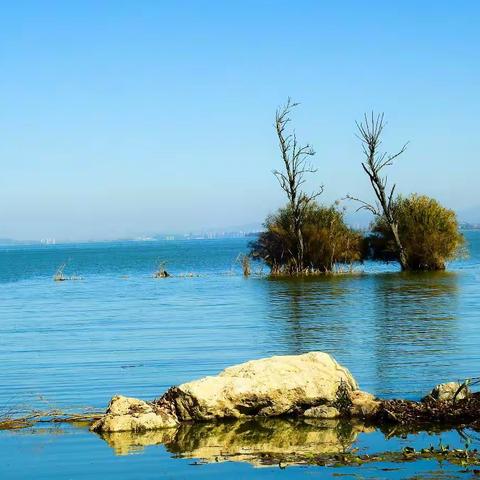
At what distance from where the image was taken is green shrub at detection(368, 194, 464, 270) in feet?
177

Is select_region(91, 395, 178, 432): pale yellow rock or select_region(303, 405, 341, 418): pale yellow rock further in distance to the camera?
select_region(303, 405, 341, 418): pale yellow rock

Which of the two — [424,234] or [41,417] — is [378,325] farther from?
[424,234]

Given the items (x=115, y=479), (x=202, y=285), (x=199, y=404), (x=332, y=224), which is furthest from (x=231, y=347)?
(x=332, y=224)

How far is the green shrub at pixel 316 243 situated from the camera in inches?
2185

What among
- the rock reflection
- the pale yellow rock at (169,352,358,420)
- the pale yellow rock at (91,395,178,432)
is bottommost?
the rock reflection

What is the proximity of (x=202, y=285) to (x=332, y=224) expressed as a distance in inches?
380

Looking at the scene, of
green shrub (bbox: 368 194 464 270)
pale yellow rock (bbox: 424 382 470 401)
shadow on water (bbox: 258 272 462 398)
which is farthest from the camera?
green shrub (bbox: 368 194 464 270)

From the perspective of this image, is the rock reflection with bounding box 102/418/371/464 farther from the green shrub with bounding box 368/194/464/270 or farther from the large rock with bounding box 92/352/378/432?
the green shrub with bounding box 368/194/464/270

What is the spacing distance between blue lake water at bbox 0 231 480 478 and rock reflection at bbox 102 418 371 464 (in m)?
0.28

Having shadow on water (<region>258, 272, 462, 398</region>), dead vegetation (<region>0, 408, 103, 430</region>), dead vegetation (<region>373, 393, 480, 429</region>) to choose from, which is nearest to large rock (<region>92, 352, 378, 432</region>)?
dead vegetation (<region>373, 393, 480, 429</region>)

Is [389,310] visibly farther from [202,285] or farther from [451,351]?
[202,285]

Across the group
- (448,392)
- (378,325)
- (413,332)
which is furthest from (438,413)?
(378,325)

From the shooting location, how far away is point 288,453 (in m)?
12.1

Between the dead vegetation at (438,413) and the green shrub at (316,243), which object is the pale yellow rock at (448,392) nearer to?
the dead vegetation at (438,413)
